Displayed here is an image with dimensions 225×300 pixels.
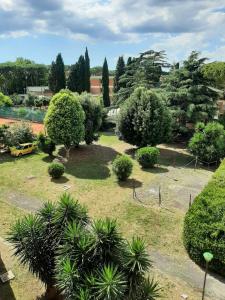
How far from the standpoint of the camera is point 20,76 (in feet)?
240

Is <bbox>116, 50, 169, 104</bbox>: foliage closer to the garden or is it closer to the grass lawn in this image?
the garden

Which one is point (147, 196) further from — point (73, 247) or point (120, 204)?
point (73, 247)

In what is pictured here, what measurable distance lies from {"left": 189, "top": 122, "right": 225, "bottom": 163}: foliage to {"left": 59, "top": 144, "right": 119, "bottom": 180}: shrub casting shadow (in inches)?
287

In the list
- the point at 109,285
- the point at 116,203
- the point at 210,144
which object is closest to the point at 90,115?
the point at 210,144

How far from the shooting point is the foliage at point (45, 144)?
82.4ft

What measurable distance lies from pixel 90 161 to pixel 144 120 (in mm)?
5833

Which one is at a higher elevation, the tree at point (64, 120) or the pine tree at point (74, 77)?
the pine tree at point (74, 77)

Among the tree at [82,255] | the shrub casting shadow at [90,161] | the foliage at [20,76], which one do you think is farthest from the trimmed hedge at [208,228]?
the foliage at [20,76]

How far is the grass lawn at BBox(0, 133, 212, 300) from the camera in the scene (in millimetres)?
12773

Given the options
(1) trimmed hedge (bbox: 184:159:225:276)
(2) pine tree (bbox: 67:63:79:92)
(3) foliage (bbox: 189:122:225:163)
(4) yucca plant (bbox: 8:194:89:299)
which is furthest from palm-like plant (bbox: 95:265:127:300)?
(2) pine tree (bbox: 67:63:79:92)

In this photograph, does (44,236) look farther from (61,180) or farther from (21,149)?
(21,149)

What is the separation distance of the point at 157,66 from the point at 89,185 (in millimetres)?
23686

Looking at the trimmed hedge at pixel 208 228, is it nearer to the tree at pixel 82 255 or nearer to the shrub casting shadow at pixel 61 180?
the tree at pixel 82 255

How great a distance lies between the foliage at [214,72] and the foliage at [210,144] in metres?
9.44
